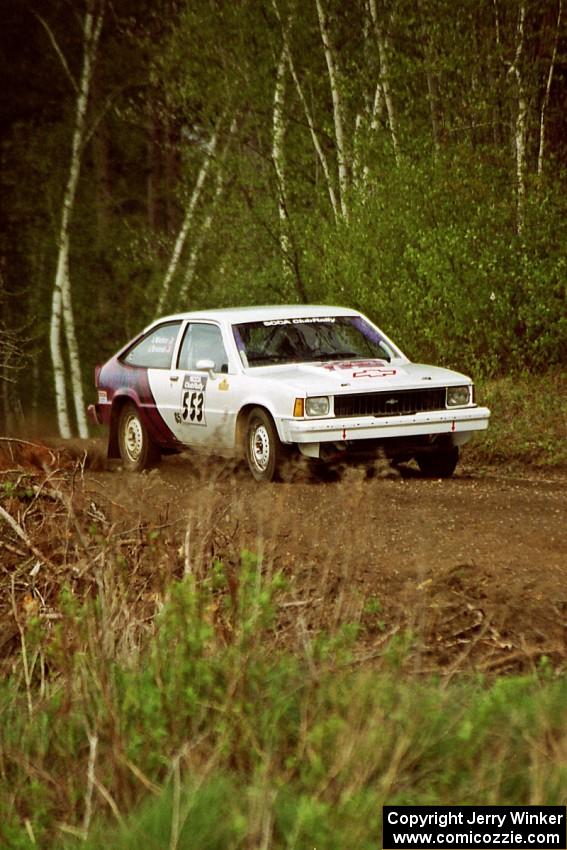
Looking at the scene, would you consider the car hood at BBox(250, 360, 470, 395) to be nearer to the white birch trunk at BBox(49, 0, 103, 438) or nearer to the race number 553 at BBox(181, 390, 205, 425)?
the race number 553 at BBox(181, 390, 205, 425)

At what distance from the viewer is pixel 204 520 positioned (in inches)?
318

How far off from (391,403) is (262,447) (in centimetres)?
109

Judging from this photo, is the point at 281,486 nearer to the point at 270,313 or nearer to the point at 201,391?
the point at 201,391

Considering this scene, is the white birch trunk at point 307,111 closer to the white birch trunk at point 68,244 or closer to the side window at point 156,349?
the side window at point 156,349

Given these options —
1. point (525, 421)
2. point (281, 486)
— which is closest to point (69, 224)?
point (525, 421)

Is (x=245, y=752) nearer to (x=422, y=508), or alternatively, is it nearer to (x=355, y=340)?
(x=422, y=508)

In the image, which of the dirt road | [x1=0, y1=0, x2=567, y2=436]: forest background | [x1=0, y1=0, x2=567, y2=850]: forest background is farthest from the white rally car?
[x1=0, y1=0, x2=567, y2=436]: forest background

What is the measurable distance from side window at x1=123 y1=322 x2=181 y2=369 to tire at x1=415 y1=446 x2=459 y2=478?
2487mm

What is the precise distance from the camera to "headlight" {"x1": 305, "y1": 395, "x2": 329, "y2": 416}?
1326cm

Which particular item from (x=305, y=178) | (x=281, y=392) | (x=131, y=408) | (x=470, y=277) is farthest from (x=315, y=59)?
(x=281, y=392)

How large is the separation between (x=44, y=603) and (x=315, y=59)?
19.6 meters

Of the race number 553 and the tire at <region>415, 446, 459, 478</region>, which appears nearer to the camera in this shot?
the tire at <region>415, 446, 459, 478</region>

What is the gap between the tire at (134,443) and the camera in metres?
15.6

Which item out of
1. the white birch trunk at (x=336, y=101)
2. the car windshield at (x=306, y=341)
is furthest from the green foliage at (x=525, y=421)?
the white birch trunk at (x=336, y=101)
